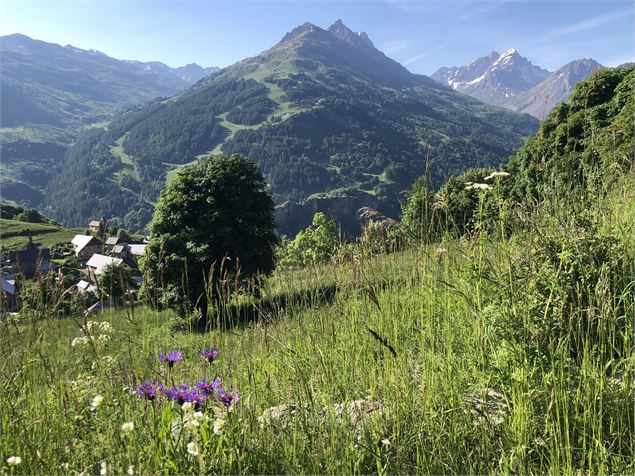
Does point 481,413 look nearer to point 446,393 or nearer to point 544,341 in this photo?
point 446,393

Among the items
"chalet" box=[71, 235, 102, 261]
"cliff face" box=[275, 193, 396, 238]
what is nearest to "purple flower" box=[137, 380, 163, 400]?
"chalet" box=[71, 235, 102, 261]

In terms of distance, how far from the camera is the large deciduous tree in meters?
23.8

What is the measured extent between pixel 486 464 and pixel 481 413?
0.29 meters

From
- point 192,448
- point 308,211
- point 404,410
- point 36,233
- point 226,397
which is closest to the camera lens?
point 192,448

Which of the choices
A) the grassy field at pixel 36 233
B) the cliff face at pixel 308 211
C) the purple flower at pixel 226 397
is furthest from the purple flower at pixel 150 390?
the cliff face at pixel 308 211

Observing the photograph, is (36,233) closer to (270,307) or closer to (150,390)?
(270,307)

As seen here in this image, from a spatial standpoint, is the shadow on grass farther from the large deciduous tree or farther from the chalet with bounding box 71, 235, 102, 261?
the chalet with bounding box 71, 235, 102, 261

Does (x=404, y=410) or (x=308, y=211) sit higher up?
(x=404, y=410)

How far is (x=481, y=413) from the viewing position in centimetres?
222

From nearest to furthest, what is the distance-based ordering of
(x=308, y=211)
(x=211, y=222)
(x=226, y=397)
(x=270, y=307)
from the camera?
(x=226, y=397), (x=270, y=307), (x=211, y=222), (x=308, y=211)

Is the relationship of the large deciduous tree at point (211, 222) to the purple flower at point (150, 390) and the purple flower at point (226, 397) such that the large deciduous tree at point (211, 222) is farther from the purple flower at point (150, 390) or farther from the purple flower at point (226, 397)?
the purple flower at point (226, 397)

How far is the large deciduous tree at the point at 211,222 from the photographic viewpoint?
78.0 feet

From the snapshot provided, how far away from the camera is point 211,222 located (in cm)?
2444

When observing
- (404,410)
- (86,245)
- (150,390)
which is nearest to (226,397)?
(150,390)
